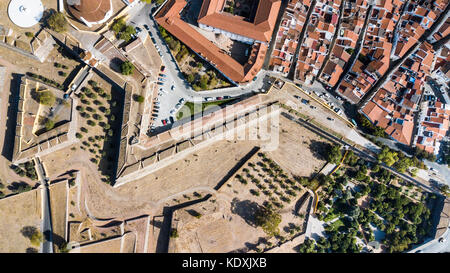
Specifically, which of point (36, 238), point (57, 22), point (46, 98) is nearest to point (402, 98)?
point (57, 22)

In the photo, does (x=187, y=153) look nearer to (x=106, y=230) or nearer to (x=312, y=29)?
(x=106, y=230)

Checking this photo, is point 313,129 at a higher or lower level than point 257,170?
higher

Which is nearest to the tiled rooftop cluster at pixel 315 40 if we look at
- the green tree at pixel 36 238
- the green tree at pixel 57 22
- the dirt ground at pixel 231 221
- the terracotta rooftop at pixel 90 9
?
the dirt ground at pixel 231 221

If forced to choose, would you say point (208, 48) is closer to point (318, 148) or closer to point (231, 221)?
point (318, 148)

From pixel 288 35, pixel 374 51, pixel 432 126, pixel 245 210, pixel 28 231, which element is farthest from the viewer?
pixel 374 51
